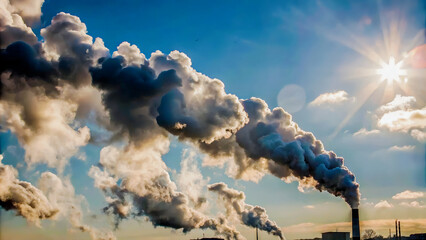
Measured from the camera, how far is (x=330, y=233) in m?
99.5

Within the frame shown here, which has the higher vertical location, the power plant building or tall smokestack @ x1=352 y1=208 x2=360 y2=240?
the power plant building

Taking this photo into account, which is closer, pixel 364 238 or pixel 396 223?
pixel 396 223

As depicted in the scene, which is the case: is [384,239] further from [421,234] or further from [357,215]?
[357,215]

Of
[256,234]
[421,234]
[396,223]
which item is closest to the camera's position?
[396,223]

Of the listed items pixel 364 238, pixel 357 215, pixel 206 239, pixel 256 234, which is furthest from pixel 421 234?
pixel 357 215

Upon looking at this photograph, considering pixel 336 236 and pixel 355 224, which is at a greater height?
pixel 336 236

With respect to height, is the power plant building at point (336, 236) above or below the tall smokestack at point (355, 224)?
above

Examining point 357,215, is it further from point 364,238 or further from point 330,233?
point 364,238

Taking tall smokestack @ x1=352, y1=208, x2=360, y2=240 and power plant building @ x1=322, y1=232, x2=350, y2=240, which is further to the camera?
power plant building @ x1=322, y1=232, x2=350, y2=240

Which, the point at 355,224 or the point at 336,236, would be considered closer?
the point at 355,224

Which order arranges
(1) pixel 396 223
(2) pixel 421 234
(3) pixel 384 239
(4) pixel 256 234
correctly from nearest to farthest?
(1) pixel 396 223 → (4) pixel 256 234 → (2) pixel 421 234 → (3) pixel 384 239

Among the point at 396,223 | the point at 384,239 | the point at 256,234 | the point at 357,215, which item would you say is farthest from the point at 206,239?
the point at 384,239

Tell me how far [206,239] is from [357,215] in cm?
5845

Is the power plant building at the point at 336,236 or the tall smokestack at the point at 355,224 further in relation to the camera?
the power plant building at the point at 336,236
